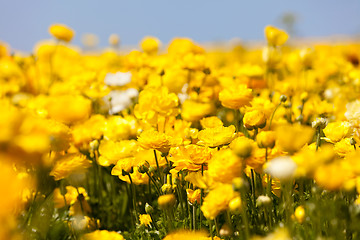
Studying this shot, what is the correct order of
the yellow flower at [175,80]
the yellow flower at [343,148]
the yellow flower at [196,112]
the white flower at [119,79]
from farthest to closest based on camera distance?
the white flower at [119,79] → the yellow flower at [175,80] → the yellow flower at [196,112] → the yellow flower at [343,148]

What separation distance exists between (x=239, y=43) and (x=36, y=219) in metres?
5.31

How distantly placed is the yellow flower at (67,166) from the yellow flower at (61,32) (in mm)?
1612

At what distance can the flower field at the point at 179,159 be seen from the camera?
1023mm

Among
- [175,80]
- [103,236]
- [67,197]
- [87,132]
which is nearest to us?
[103,236]

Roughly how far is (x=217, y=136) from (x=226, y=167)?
27 centimetres

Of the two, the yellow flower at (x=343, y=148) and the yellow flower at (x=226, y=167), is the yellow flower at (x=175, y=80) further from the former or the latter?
the yellow flower at (x=226, y=167)

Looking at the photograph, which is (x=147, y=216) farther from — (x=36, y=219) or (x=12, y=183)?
(x=12, y=183)

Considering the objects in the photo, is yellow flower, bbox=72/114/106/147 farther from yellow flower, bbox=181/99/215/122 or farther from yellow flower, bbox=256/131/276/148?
yellow flower, bbox=256/131/276/148

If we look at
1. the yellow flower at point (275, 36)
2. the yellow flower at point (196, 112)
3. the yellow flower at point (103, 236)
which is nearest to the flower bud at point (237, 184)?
the yellow flower at point (103, 236)

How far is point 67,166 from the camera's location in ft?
4.60

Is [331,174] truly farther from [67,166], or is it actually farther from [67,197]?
[67,197]

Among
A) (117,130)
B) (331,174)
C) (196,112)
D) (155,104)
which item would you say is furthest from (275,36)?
(331,174)

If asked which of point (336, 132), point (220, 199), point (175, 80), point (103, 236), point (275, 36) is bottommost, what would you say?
point (103, 236)

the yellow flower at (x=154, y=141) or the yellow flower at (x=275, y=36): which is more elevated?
the yellow flower at (x=275, y=36)
